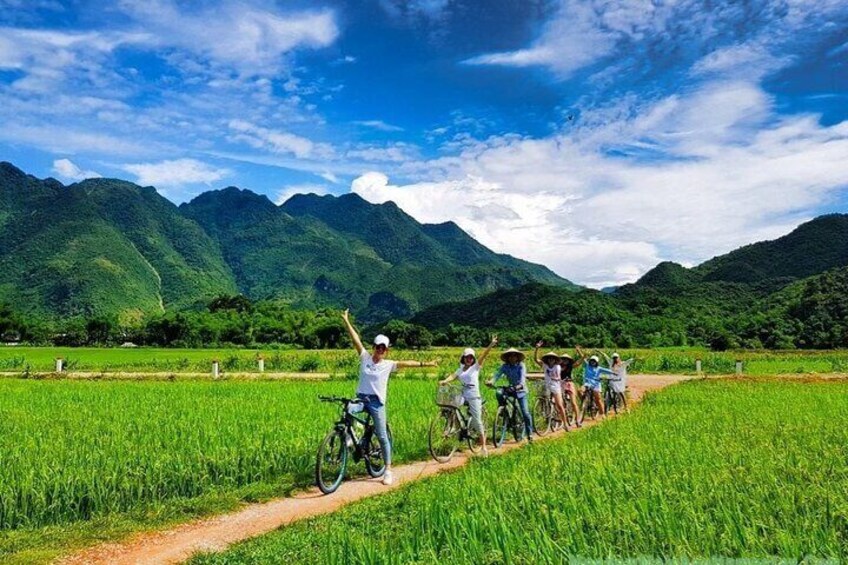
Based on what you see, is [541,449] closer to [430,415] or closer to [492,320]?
[430,415]

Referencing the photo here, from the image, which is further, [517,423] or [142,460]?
[517,423]

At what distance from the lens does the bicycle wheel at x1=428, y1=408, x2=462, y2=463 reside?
11.2 meters

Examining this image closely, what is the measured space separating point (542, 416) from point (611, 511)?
9.94 metres

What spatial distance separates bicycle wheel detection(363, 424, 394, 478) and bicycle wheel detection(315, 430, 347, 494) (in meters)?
0.51

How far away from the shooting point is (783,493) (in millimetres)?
5738

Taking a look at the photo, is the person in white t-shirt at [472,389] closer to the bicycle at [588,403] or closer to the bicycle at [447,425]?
the bicycle at [447,425]

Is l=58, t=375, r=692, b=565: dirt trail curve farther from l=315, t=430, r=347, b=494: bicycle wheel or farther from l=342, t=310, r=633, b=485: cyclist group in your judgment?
l=342, t=310, r=633, b=485: cyclist group

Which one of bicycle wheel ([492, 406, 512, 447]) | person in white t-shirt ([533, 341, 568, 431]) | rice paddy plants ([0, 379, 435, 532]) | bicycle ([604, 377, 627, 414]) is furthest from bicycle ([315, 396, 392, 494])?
bicycle ([604, 377, 627, 414])

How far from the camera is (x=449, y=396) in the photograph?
11438mm

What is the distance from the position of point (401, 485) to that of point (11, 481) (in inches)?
203

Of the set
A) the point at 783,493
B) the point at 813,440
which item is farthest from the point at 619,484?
the point at 813,440

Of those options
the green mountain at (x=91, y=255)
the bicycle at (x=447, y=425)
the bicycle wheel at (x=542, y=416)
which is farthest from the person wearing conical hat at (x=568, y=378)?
the green mountain at (x=91, y=255)

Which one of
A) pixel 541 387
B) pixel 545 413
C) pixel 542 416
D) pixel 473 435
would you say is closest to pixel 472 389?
pixel 473 435

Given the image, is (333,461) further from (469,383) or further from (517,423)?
(517,423)
